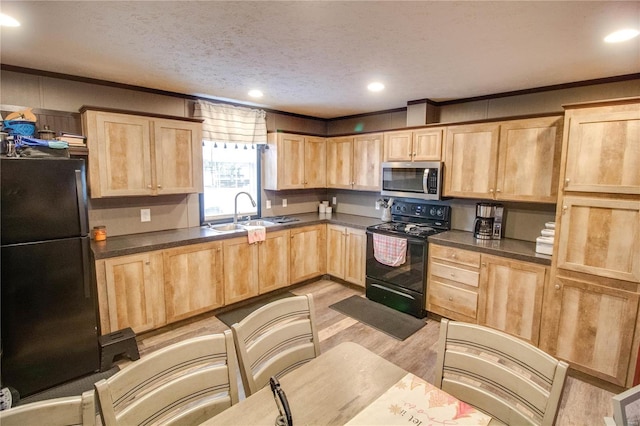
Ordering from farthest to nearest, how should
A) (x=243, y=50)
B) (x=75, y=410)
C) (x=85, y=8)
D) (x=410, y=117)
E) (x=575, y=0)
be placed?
1. (x=410, y=117)
2. (x=243, y=50)
3. (x=85, y=8)
4. (x=575, y=0)
5. (x=75, y=410)

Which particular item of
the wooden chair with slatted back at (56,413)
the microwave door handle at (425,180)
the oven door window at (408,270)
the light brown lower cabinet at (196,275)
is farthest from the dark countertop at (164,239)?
the wooden chair with slatted back at (56,413)

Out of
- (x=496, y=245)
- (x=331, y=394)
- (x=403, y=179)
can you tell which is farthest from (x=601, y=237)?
(x=331, y=394)

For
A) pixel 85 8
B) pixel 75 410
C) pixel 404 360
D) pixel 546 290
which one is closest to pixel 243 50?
pixel 85 8

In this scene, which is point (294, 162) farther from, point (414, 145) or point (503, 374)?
point (503, 374)

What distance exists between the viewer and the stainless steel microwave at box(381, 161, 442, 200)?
348 centimetres

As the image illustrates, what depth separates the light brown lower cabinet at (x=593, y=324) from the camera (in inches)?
87.7

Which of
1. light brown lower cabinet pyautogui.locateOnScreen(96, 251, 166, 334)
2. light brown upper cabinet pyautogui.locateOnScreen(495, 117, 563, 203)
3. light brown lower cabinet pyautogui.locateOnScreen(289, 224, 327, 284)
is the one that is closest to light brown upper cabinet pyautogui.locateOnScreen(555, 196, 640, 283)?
light brown upper cabinet pyautogui.locateOnScreen(495, 117, 563, 203)

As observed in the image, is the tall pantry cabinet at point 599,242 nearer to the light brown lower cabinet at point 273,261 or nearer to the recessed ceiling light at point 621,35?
the recessed ceiling light at point 621,35

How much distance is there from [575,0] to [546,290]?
6.84ft

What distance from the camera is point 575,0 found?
1466 mm

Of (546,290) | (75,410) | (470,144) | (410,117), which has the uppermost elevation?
(410,117)

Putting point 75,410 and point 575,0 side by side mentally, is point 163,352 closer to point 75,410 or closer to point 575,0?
point 75,410

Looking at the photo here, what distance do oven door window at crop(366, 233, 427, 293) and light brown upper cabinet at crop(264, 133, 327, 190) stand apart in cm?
129

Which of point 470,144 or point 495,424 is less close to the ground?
point 470,144
